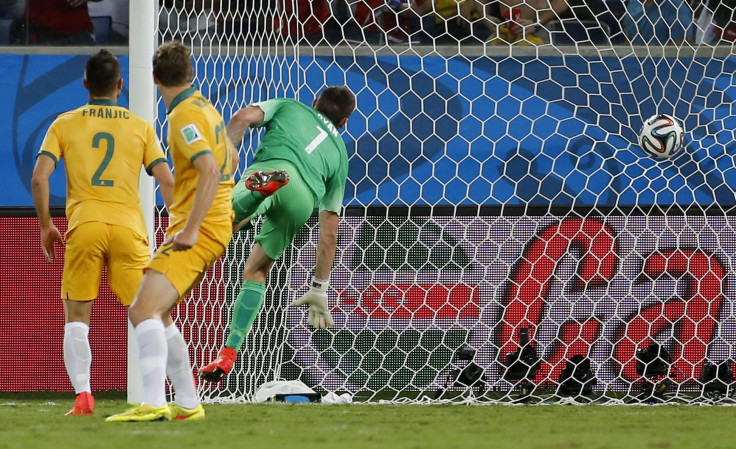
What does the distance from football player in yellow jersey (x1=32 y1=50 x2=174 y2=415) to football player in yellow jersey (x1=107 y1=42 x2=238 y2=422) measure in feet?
1.81

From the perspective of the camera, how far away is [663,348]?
22.6ft

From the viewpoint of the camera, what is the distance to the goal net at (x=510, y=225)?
7.06m

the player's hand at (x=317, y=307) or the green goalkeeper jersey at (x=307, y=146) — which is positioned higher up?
the green goalkeeper jersey at (x=307, y=146)

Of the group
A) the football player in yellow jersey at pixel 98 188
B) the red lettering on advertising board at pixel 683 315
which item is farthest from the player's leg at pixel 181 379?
the red lettering on advertising board at pixel 683 315

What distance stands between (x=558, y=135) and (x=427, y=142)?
85 centimetres

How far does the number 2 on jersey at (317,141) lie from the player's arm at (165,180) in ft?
3.06

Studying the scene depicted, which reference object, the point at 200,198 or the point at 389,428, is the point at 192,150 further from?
the point at 389,428

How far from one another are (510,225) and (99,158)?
2927 millimetres

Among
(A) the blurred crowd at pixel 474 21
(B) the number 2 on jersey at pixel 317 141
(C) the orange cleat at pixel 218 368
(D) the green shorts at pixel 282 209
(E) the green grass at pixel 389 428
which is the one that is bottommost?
(E) the green grass at pixel 389 428

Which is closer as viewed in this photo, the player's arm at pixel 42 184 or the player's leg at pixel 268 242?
the player's arm at pixel 42 184

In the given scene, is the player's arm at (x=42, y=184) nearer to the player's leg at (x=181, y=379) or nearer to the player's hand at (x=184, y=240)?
the player's leg at (x=181, y=379)

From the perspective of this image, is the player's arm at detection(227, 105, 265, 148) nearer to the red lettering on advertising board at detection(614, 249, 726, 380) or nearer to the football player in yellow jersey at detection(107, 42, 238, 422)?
the football player in yellow jersey at detection(107, 42, 238, 422)

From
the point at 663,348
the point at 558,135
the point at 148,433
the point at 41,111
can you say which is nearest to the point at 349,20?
the point at 558,135

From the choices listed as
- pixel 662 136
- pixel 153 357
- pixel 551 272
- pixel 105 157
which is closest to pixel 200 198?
pixel 153 357
